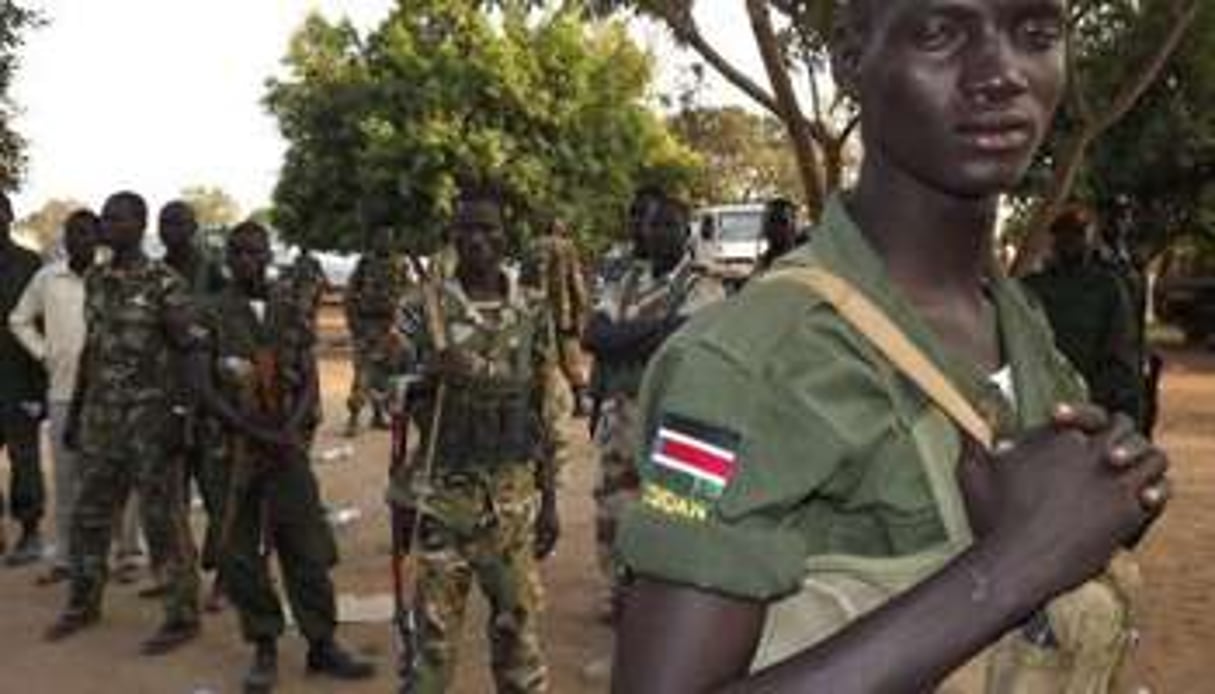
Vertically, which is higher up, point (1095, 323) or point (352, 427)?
point (1095, 323)

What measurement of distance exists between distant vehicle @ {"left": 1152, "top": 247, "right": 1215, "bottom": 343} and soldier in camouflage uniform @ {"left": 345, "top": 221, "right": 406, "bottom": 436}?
13.4 metres

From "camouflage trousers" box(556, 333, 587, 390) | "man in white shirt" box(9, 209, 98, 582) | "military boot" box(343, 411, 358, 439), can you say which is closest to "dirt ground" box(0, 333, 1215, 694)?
"man in white shirt" box(9, 209, 98, 582)

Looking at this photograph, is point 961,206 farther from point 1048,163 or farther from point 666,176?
point 666,176

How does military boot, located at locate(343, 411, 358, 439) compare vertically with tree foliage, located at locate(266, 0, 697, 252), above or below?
below

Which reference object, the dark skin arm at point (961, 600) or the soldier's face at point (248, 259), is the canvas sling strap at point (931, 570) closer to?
the dark skin arm at point (961, 600)

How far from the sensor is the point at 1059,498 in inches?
52.1

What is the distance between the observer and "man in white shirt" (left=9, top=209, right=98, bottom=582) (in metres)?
8.18

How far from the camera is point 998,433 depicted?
4.69 ft

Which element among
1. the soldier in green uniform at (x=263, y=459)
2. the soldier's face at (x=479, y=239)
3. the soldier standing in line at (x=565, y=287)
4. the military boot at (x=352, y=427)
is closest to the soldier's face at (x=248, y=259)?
the soldier in green uniform at (x=263, y=459)

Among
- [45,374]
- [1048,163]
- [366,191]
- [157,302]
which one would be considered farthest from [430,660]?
[366,191]

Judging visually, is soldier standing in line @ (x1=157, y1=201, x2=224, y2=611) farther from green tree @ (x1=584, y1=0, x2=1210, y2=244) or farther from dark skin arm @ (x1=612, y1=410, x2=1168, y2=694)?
dark skin arm @ (x1=612, y1=410, x2=1168, y2=694)

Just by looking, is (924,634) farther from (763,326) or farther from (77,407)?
(77,407)

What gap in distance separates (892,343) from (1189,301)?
23442 millimetres

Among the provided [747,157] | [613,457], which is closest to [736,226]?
[613,457]
